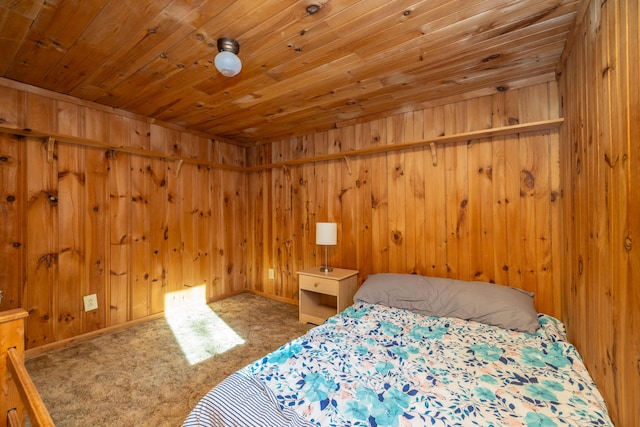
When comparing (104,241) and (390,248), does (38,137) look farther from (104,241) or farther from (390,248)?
(390,248)

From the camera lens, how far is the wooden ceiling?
141 cm

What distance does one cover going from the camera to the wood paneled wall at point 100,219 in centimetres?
224

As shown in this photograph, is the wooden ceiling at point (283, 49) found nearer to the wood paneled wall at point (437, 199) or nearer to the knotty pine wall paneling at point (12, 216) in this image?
the wood paneled wall at point (437, 199)

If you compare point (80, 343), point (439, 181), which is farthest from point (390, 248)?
point (80, 343)

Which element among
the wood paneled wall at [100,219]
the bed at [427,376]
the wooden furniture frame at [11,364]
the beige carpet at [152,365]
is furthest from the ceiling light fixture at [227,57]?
the beige carpet at [152,365]

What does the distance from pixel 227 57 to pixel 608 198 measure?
2.00 m

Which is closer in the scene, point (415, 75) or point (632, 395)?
point (632, 395)

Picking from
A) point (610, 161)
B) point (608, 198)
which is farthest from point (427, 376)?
point (610, 161)

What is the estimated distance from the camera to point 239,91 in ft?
7.62

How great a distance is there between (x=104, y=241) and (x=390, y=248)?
2862 mm

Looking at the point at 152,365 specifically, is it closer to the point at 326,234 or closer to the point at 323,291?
the point at 323,291

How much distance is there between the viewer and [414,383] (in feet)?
4.11

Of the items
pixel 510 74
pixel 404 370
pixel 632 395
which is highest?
pixel 510 74

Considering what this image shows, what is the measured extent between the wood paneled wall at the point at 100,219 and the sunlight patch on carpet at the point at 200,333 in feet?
0.76
